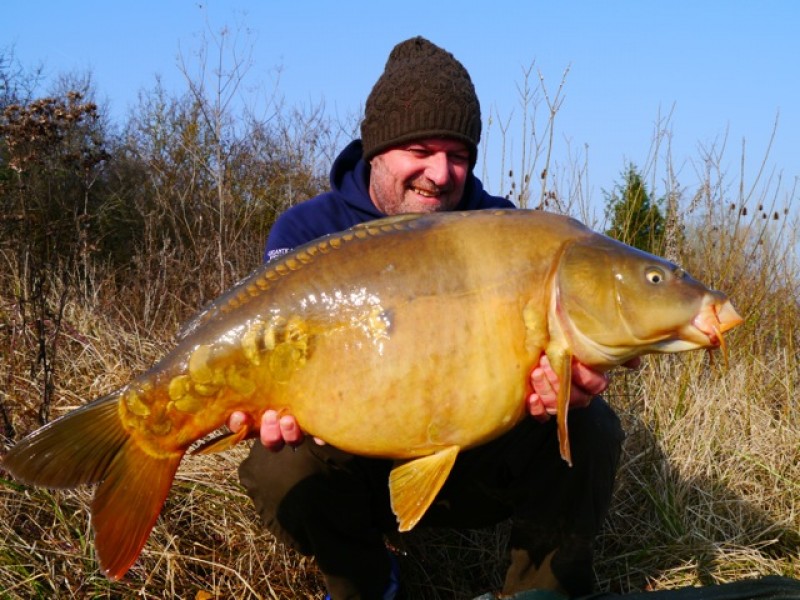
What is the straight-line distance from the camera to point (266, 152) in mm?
10312

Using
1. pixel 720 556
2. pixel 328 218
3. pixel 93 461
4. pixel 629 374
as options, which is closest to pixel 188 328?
pixel 93 461

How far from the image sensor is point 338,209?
109 inches

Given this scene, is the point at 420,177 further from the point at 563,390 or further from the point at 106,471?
the point at 106,471

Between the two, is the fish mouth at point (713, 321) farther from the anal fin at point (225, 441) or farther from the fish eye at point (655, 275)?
the anal fin at point (225, 441)

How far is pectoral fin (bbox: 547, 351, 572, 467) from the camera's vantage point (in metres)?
1.68

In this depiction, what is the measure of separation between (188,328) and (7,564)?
1.03 metres

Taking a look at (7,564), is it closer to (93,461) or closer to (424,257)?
(93,461)

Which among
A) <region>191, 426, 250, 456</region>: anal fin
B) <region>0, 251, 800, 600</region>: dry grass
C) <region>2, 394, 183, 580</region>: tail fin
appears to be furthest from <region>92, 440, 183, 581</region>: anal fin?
<region>0, 251, 800, 600</region>: dry grass

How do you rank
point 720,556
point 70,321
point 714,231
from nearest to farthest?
point 720,556, point 70,321, point 714,231

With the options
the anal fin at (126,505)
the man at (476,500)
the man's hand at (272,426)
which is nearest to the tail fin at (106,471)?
the anal fin at (126,505)

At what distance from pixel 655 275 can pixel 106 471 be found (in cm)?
116

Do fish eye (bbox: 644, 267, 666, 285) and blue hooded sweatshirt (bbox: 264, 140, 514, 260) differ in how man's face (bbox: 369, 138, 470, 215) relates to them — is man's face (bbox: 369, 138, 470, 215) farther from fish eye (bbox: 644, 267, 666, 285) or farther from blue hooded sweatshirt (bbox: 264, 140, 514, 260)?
fish eye (bbox: 644, 267, 666, 285)

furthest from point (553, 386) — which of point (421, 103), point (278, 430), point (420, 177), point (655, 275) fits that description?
point (421, 103)

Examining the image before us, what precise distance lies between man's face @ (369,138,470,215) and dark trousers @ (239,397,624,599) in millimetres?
791
